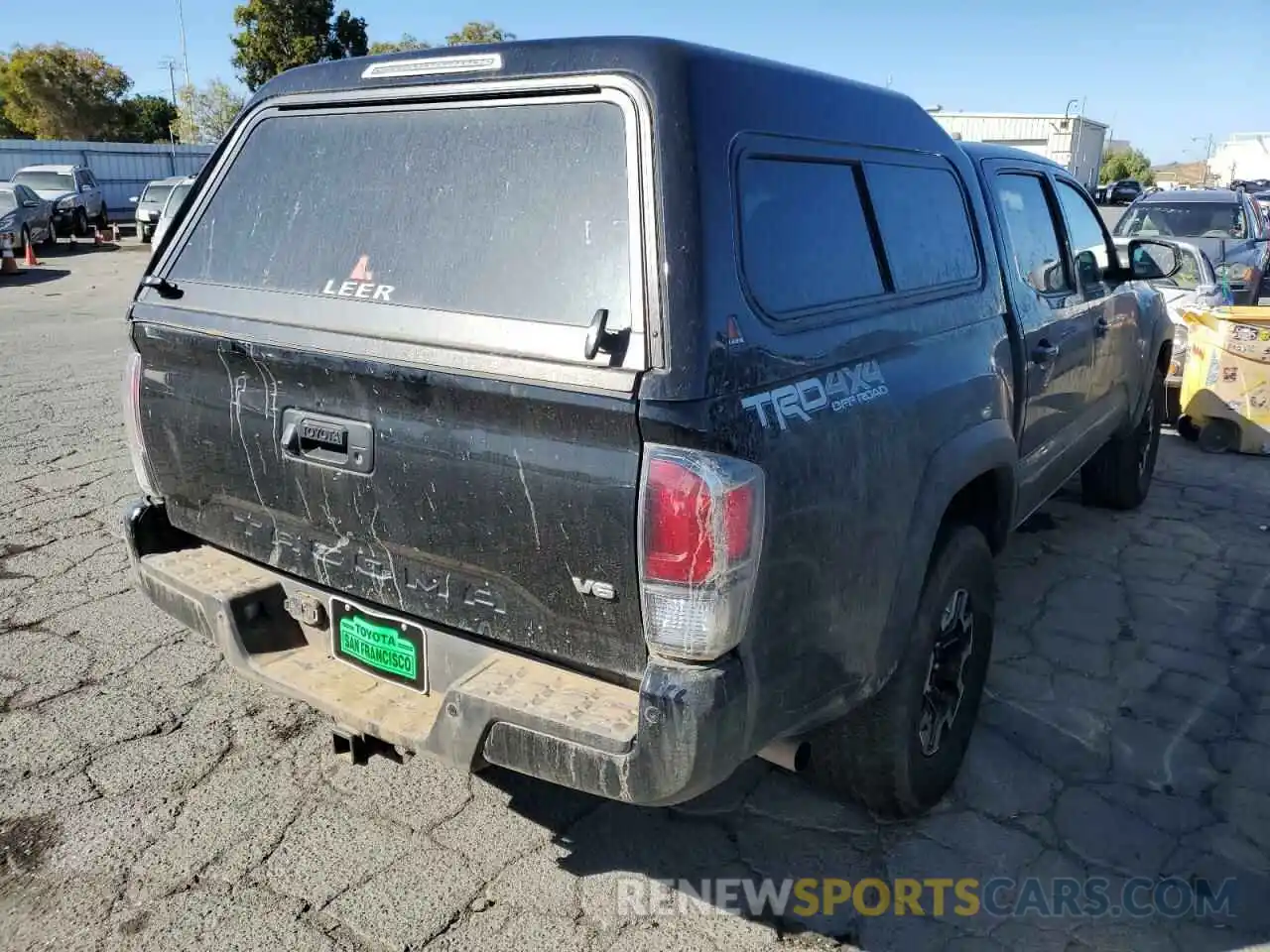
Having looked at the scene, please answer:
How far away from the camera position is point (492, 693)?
2.21 meters

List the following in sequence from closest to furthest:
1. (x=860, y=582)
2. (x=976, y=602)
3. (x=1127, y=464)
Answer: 1. (x=860, y=582)
2. (x=976, y=602)
3. (x=1127, y=464)

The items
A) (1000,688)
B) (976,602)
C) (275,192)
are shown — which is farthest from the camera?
(1000,688)

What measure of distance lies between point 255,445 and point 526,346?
891mm

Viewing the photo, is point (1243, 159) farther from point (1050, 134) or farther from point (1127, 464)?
point (1127, 464)

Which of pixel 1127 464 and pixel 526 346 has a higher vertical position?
pixel 526 346

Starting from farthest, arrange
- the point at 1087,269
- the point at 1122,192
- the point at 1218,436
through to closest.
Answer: the point at 1122,192, the point at 1218,436, the point at 1087,269

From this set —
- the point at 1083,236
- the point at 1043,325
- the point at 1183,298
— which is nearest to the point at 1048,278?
the point at 1043,325

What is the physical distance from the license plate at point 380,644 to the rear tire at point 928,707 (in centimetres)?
114

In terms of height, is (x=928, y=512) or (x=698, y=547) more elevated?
(x=698, y=547)

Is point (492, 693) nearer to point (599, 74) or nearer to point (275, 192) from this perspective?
point (599, 74)

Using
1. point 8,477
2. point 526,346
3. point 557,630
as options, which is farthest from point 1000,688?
point 8,477

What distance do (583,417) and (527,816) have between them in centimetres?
152

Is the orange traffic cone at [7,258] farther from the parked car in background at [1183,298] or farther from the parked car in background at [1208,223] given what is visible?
the parked car in background at [1208,223]

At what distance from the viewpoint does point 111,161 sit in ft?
101
